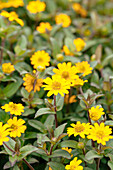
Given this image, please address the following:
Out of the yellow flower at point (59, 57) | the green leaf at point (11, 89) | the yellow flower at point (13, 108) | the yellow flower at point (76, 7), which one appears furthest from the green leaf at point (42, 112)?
the yellow flower at point (76, 7)

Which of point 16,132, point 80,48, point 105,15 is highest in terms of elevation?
point 105,15

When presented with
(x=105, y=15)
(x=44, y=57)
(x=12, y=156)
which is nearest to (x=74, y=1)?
(x=105, y=15)

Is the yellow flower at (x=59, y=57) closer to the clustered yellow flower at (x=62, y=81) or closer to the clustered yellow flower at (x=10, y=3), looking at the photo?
the clustered yellow flower at (x=62, y=81)

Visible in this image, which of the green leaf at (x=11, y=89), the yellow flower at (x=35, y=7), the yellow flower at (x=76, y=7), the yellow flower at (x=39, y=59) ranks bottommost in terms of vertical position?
the green leaf at (x=11, y=89)

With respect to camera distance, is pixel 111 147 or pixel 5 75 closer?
pixel 111 147

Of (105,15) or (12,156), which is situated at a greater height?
(105,15)

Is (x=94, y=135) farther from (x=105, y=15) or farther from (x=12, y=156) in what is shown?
(x=105, y=15)

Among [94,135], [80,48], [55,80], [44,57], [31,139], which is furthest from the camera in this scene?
[80,48]

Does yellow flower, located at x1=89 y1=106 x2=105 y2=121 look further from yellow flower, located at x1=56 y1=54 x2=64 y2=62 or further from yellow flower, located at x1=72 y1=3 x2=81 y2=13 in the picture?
→ yellow flower, located at x1=72 y1=3 x2=81 y2=13

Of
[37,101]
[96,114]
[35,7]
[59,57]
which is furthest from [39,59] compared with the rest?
[35,7]

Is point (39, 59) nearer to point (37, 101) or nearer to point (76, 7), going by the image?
point (37, 101)

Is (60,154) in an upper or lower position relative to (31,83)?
lower
